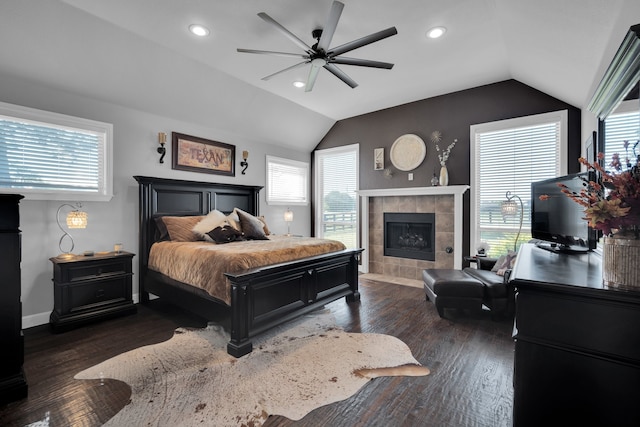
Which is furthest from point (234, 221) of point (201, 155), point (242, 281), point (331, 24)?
point (331, 24)

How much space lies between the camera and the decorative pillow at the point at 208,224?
12.3 feet

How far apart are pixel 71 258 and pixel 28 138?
1324mm

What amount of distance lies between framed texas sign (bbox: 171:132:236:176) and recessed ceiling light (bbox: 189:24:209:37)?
5.52 feet

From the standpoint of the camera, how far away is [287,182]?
6062mm

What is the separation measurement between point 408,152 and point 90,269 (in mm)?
4751

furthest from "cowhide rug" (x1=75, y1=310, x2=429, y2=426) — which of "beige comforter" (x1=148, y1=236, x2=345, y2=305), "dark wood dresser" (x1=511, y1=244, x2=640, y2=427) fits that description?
"dark wood dresser" (x1=511, y1=244, x2=640, y2=427)

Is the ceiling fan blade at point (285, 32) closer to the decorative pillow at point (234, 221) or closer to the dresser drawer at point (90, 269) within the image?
the decorative pillow at point (234, 221)

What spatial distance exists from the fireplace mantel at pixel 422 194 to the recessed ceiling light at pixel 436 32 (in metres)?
2.22

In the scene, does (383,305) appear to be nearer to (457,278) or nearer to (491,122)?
(457,278)

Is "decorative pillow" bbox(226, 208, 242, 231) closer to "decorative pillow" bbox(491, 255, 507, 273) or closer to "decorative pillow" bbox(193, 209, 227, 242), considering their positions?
"decorative pillow" bbox(193, 209, 227, 242)

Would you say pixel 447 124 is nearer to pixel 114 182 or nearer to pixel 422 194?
pixel 422 194

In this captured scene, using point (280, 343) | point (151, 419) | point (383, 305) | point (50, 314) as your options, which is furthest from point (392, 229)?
point (50, 314)

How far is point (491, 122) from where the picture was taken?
14.4 ft

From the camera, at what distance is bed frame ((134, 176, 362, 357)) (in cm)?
253
